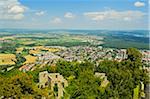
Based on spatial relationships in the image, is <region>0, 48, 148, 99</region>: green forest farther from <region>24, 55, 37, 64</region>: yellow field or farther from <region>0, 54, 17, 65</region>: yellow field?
<region>24, 55, 37, 64</region>: yellow field

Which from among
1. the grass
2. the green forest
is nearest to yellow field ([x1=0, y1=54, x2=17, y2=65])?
the green forest

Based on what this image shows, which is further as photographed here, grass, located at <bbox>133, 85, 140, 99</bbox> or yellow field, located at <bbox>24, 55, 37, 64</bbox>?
yellow field, located at <bbox>24, 55, 37, 64</bbox>

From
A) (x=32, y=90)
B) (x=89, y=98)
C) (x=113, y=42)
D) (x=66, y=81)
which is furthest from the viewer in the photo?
(x=113, y=42)

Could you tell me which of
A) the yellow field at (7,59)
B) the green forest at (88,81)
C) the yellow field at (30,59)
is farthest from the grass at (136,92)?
the yellow field at (30,59)

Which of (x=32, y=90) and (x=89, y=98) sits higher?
(x=32, y=90)

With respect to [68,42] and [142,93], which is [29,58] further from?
[142,93]

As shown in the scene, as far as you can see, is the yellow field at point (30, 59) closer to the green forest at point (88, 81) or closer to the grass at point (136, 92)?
the green forest at point (88, 81)

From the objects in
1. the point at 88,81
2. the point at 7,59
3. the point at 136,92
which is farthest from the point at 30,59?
the point at 88,81

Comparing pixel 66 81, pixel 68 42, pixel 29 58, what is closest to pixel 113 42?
pixel 68 42

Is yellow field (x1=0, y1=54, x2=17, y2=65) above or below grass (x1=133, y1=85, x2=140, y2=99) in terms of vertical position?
below

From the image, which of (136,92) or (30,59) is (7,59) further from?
(136,92)

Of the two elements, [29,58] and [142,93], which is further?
[29,58]
